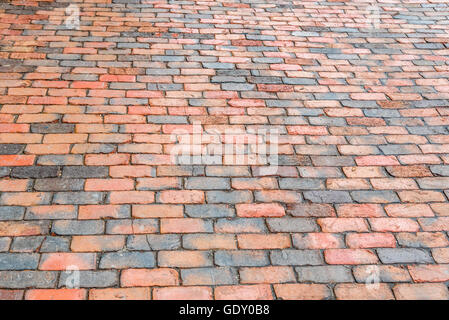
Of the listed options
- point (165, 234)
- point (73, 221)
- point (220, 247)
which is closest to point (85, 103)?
point (73, 221)

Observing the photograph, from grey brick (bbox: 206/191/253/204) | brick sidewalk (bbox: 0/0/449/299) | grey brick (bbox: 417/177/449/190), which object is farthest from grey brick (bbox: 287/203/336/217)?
grey brick (bbox: 417/177/449/190)

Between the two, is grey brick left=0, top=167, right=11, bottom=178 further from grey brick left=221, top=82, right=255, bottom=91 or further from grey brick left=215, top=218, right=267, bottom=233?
grey brick left=221, top=82, right=255, bottom=91

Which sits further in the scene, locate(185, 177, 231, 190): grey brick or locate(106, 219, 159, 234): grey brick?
locate(185, 177, 231, 190): grey brick

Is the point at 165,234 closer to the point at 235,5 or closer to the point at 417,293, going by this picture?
the point at 417,293

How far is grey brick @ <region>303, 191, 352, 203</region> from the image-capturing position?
2.20 m

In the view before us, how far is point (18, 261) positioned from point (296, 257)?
1229 millimetres

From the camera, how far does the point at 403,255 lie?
1969mm

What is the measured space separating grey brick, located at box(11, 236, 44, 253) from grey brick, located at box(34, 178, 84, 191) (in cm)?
31

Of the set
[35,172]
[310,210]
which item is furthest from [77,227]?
[310,210]

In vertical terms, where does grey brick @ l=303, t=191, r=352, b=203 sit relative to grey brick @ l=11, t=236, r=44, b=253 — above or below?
above

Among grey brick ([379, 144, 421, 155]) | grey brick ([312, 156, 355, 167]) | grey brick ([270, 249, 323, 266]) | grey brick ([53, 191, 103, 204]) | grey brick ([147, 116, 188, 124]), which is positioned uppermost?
grey brick ([379, 144, 421, 155])

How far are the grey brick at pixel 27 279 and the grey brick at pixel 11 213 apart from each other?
1.00ft

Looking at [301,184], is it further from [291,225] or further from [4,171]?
[4,171]

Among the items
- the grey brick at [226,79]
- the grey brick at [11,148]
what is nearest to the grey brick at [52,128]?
the grey brick at [11,148]
